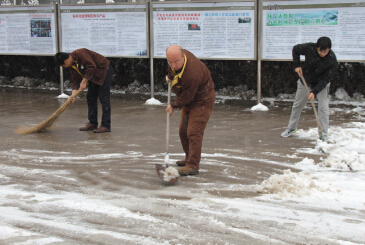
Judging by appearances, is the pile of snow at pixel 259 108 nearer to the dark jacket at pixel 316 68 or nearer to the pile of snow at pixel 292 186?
the dark jacket at pixel 316 68

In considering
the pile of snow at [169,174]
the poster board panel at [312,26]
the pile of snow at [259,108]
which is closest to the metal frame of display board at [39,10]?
the poster board panel at [312,26]

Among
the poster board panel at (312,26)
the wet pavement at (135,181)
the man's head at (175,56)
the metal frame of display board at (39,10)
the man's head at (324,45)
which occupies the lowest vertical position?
the wet pavement at (135,181)

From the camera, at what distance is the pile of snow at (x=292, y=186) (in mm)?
4035

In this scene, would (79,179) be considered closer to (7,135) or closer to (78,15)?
(7,135)

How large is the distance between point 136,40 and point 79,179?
6143 mm

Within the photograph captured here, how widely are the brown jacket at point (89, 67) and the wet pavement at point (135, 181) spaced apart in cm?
89

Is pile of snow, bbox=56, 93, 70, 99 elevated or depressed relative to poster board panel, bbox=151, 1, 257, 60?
depressed

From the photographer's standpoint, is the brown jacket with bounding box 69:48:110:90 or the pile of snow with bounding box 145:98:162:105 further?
the pile of snow with bounding box 145:98:162:105

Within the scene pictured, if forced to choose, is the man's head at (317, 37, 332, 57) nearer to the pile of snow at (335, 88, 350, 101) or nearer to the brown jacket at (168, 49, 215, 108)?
the brown jacket at (168, 49, 215, 108)

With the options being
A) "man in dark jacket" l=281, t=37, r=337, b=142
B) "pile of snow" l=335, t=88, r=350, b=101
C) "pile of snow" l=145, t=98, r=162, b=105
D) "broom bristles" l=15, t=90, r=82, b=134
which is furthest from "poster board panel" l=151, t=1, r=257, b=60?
"broom bristles" l=15, t=90, r=82, b=134

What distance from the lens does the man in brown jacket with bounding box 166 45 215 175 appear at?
4.44m

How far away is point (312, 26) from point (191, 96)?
531cm

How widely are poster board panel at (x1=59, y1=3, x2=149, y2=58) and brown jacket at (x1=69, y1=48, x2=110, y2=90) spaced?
3204 mm

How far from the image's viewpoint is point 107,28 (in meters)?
10.3
